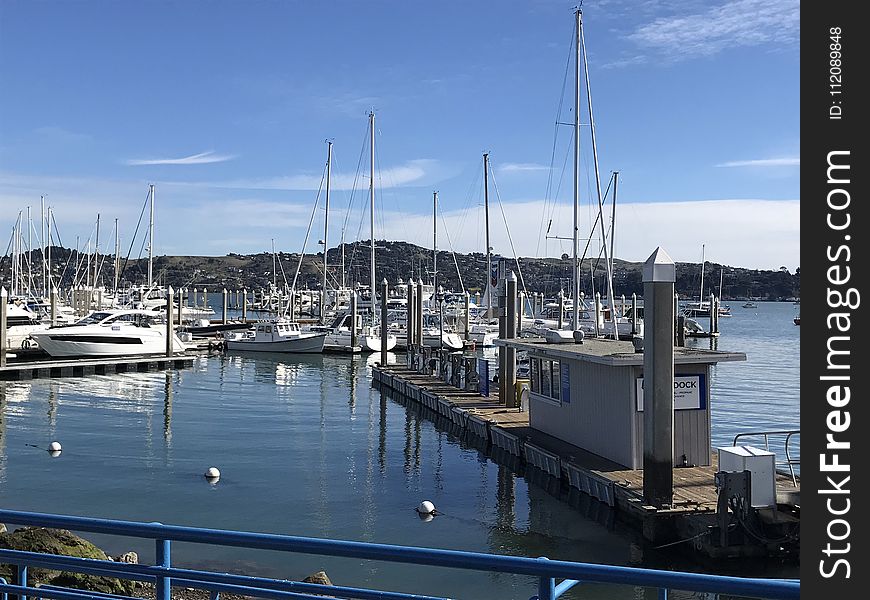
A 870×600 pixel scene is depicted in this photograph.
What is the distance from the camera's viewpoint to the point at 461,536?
54.9ft

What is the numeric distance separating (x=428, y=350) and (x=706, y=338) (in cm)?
5985

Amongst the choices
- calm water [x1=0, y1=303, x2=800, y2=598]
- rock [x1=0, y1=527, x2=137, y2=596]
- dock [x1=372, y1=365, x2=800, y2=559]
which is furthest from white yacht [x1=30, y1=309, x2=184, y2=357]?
rock [x1=0, y1=527, x2=137, y2=596]

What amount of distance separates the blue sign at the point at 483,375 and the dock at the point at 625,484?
8.75 ft

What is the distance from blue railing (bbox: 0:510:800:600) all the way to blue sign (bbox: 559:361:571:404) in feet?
49.7

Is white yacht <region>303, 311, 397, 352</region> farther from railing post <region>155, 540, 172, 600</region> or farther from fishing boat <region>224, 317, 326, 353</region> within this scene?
railing post <region>155, 540, 172, 600</region>

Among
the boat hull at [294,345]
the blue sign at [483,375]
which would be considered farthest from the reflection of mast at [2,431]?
the boat hull at [294,345]

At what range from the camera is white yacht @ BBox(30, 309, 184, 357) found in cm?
5181

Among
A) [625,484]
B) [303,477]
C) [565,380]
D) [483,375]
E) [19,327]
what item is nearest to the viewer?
[625,484]

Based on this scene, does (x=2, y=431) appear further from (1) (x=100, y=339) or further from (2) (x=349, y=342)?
(2) (x=349, y=342)

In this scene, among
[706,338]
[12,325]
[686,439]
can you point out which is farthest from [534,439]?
[706,338]

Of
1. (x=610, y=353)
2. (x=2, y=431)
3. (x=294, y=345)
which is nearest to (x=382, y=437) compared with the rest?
(x=610, y=353)

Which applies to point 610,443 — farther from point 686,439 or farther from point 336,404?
point 336,404

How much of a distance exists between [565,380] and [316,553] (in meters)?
16.1

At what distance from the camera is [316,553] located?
16.3 feet
